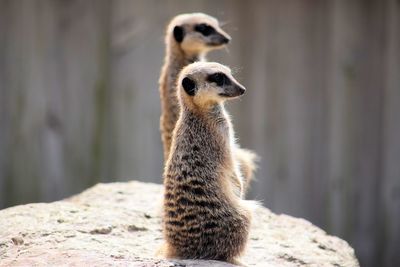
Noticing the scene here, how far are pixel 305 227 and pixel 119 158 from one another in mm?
1900

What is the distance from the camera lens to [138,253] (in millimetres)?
3225

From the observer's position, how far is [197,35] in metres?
4.40

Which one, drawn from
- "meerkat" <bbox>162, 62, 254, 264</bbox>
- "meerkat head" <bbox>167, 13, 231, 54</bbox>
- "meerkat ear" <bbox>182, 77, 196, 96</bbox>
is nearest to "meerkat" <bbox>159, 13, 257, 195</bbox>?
"meerkat head" <bbox>167, 13, 231, 54</bbox>

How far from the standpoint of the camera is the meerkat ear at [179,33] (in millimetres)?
4418

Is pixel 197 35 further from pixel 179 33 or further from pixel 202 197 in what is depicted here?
pixel 202 197

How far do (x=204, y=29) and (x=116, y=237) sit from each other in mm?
1379

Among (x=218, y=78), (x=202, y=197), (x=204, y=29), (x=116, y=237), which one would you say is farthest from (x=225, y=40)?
(x=202, y=197)

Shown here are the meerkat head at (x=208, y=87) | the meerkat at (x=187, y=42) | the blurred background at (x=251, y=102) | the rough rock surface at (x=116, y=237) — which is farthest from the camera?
the blurred background at (x=251, y=102)

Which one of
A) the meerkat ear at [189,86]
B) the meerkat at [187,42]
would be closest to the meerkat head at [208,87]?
the meerkat ear at [189,86]

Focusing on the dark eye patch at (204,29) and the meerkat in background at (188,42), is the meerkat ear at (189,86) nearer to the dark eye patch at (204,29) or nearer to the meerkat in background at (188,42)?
the meerkat in background at (188,42)

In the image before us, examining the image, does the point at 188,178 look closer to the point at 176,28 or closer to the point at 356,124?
the point at 176,28

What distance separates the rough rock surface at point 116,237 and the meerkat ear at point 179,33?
0.78 metres

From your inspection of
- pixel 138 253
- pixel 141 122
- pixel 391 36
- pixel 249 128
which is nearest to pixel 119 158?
pixel 141 122

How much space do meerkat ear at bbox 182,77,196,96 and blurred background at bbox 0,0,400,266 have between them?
2211 millimetres
